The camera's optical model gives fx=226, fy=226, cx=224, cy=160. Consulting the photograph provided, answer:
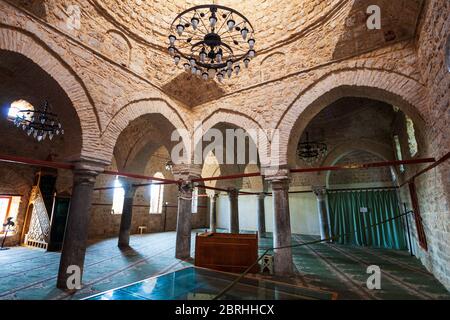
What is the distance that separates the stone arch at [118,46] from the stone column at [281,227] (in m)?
5.23

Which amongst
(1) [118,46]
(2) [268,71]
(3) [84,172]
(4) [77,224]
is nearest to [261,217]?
(2) [268,71]

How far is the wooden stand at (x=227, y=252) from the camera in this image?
247 inches

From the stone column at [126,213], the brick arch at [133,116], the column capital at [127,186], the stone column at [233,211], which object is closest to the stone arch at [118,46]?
the brick arch at [133,116]

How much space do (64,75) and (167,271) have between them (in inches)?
213

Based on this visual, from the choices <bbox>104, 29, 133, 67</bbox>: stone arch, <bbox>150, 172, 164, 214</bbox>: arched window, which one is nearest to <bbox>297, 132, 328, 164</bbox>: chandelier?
<bbox>104, 29, 133, 67</bbox>: stone arch

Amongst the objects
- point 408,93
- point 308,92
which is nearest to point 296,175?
point 308,92

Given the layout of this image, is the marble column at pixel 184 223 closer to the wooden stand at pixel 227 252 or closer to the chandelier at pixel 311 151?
the wooden stand at pixel 227 252

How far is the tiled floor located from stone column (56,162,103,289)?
0.44m

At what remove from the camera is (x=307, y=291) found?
3705 millimetres

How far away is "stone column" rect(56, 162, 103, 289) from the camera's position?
488 centimetres

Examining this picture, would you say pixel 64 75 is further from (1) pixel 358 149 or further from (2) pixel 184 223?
(1) pixel 358 149

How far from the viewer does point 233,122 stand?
292 inches

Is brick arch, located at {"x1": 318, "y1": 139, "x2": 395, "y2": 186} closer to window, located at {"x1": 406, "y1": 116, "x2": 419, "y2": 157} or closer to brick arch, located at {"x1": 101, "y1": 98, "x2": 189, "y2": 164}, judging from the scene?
window, located at {"x1": 406, "y1": 116, "x2": 419, "y2": 157}

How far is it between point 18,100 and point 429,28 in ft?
45.4
